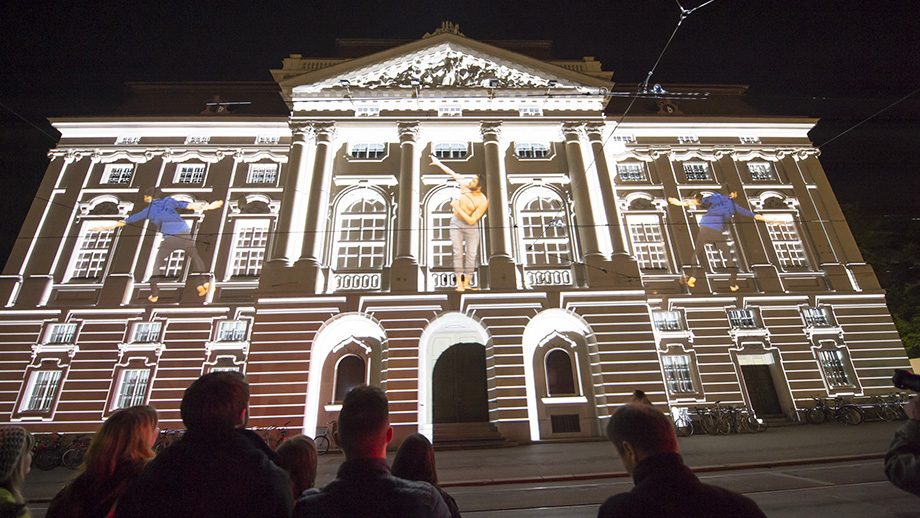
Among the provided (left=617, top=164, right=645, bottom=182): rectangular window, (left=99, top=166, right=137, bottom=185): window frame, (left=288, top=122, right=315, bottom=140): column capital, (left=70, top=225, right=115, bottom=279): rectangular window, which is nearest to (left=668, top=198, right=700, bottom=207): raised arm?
(left=617, top=164, right=645, bottom=182): rectangular window

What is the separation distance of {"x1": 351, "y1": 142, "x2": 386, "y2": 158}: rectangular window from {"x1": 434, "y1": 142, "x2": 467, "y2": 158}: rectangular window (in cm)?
279

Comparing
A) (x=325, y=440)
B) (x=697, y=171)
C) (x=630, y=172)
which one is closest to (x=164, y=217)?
(x=325, y=440)

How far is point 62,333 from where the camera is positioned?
17.8 meters

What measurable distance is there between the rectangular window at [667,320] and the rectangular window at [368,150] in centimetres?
1557

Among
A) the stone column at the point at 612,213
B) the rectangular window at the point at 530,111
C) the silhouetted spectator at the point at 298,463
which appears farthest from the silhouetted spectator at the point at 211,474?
the rectangular window at the point at 530,111

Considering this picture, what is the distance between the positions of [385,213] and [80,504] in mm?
17619

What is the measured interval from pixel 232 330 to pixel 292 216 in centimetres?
569

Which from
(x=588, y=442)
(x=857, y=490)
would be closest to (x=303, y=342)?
(x=588, y=442)

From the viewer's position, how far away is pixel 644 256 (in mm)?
20562

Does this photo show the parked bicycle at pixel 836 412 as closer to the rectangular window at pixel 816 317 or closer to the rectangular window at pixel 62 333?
the rectangular window at pixel 816 317

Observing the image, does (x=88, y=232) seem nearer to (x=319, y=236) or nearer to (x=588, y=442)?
(x=319, y=236)

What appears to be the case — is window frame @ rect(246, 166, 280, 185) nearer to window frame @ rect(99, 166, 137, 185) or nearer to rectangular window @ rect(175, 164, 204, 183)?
rectangular window @ rect(175, 164, 204, 183)

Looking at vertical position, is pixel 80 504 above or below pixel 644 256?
below

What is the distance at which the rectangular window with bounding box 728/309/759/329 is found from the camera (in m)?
19.0
